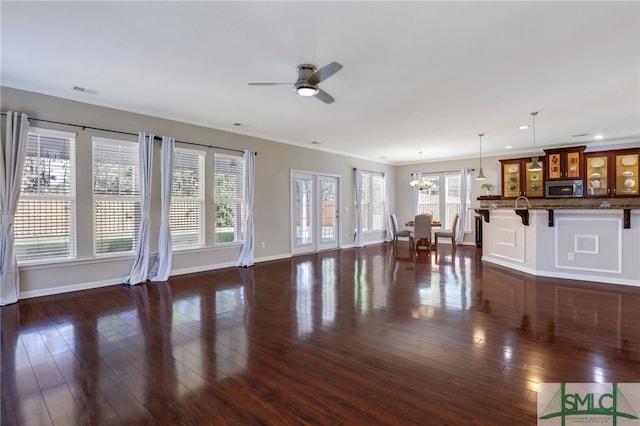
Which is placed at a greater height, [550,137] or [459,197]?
[550,137]

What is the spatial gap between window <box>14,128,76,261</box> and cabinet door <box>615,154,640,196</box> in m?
11.1

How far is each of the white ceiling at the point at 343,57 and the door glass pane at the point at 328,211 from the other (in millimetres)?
3028

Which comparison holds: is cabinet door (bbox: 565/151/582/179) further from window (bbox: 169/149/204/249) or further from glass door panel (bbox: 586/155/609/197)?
window (bbox: 169/149/204/249)

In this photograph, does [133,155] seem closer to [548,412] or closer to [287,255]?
[287,255]

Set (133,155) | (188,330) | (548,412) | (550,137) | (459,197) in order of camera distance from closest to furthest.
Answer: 1. (548,412)
2. (188,330)
3. (133,155)
4. (550,137)
5. (459,197)

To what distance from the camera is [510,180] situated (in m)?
9.04

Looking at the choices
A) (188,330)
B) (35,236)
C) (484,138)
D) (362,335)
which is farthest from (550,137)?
(35,236)

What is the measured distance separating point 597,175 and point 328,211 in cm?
671

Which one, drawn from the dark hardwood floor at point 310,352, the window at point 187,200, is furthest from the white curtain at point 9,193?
the window at point 187,200

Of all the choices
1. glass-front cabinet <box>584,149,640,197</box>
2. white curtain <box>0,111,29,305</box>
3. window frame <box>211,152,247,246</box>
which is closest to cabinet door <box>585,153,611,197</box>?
glass-front cabinet <box>584,149,640,197</box>

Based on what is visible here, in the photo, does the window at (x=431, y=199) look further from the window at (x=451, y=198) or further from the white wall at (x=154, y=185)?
the white wall at (x=154, y=185)

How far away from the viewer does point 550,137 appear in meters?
7.39

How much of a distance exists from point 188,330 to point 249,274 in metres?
2.63

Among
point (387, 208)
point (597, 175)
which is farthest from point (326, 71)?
point (597, 175)
